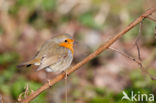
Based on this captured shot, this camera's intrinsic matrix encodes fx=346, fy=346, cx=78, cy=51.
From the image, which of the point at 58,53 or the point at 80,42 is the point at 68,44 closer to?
the point at 58,53

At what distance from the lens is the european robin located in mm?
3840

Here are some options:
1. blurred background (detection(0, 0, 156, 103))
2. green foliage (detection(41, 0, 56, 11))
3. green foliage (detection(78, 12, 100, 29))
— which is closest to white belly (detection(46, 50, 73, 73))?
blurred background (detection(0, 0, 156, 103))

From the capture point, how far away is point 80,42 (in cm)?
577

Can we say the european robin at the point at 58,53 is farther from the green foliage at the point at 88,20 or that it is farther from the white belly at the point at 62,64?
the green foliage at the point at 88,20

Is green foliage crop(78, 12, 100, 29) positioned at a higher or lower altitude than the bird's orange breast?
lower

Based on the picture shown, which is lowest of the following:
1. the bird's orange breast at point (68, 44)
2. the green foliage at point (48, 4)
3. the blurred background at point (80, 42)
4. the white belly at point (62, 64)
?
the blurred background at point (80, 42)

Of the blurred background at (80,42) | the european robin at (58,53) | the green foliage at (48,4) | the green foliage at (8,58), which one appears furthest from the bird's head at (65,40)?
the green foliage at (48,4)

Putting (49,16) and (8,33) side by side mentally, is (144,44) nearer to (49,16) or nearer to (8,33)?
(49,16)

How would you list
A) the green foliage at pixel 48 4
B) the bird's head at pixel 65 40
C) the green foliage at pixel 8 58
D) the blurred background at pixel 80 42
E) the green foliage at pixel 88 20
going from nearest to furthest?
the bird's head at pixel 65 40
the blurred background at pixel 80 42
the green foliage at pixel 8 58
the green foliage at pixel 88 20
the green foliage at pixel 48 4

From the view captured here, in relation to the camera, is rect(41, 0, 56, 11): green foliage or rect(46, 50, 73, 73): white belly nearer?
rect(46, 50, 73, 73): white belly

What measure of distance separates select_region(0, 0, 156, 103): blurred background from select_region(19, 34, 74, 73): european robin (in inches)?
52.8

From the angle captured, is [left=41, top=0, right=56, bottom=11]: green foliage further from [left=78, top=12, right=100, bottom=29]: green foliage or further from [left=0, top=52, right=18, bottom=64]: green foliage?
[left=0, top=52, right=18, bottom=64]: green foliage

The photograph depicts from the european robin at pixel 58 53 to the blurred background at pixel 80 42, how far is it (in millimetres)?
1342

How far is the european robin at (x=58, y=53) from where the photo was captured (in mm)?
3840
